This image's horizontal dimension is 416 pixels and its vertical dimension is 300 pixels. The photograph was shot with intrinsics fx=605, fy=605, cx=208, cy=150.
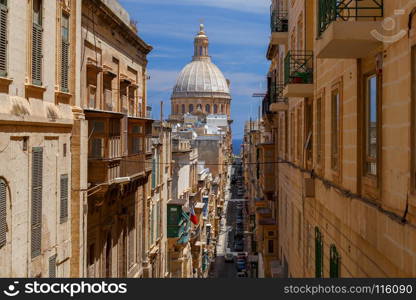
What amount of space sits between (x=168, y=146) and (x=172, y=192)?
15.0 ft

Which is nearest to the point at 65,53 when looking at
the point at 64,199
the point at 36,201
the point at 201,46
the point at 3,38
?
the point at 64,199

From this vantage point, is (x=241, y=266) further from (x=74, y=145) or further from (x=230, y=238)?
(x=74, y=145)

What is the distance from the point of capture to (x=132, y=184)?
1905 cm

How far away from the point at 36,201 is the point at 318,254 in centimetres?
551

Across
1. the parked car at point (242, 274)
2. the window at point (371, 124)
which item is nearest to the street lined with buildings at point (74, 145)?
the window at point (371, 124)

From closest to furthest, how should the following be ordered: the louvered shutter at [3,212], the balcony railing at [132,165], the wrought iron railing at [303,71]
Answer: the louvered shutter at [3,212] < the wrought iron railing at [303,71] < the balcony railing at [132,165]

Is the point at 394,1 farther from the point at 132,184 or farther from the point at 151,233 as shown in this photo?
the point at 151,233

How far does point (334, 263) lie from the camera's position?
10047 mm

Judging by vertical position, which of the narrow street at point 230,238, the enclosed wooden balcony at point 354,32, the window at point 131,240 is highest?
the enclosed wooden balcony at point 354,32

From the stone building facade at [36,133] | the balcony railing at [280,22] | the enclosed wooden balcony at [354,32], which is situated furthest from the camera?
the balcony railing at [280,22]

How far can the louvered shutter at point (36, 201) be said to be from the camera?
10.7 meters

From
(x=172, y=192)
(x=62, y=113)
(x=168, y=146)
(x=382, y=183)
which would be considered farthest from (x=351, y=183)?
(x=172, y=192)

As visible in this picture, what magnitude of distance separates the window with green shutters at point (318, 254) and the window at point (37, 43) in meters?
6.06

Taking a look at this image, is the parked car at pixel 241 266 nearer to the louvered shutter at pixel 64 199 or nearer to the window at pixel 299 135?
the window at pixel 299 135
